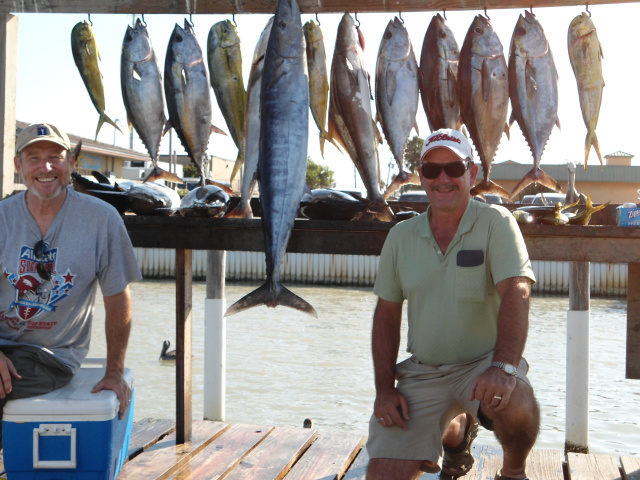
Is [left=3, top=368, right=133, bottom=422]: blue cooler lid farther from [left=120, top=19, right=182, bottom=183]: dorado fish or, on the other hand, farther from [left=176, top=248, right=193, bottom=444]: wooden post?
[left=120, top=19, right=182, bottom=183]: dorado fish

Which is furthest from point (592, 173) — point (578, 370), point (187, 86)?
point (187, 86)

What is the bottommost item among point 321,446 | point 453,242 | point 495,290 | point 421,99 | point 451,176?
point 321,446

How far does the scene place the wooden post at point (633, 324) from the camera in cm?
319

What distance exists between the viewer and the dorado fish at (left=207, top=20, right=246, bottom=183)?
133 inches

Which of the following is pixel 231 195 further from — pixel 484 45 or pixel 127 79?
pixel 484 45

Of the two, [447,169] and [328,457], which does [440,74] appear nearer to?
[447,169]

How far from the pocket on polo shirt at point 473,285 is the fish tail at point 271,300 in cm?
69

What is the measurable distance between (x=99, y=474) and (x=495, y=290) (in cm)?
160

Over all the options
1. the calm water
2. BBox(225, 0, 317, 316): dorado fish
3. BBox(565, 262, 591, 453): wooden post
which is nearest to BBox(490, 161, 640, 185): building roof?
the calm water

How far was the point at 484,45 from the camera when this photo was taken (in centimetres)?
319

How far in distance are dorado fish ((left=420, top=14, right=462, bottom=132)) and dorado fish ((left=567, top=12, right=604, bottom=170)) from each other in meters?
0.53

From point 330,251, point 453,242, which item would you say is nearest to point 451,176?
point 453,242

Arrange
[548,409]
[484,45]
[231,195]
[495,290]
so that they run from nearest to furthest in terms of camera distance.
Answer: [495,290] < [484,45] < [231,195] < [548,409]

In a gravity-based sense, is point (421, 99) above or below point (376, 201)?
above
